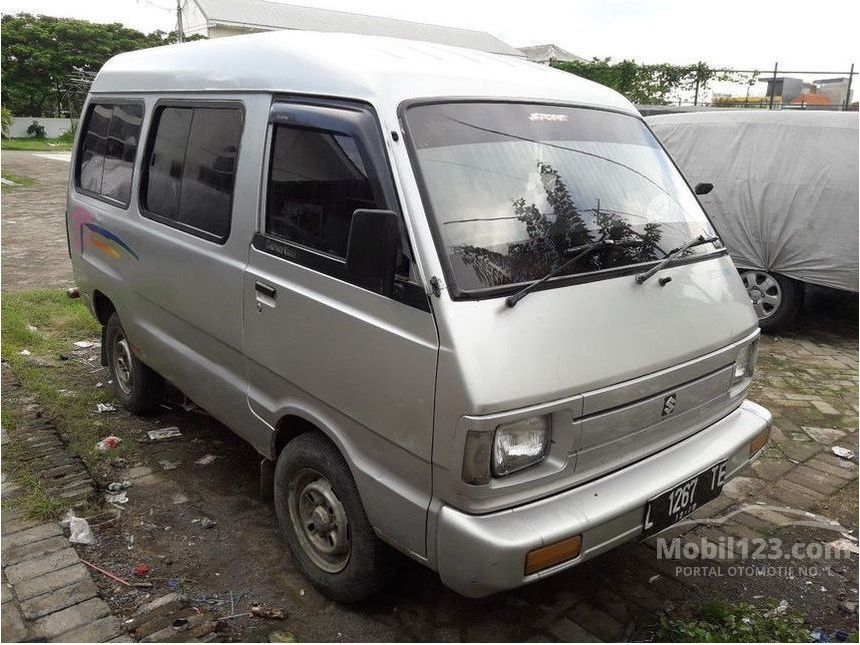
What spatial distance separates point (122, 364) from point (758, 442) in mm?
4075

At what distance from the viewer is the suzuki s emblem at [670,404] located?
2680mm

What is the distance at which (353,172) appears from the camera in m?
2.63

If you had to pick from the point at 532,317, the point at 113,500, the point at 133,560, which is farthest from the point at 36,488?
the point at 532,317

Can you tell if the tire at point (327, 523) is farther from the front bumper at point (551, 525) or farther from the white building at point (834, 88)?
the white building at point (834, 88)

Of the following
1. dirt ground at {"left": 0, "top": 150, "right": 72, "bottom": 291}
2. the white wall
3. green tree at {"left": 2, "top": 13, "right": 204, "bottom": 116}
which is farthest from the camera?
green tree at {"left": 2, "top": 13, "right": 204, "bottom": 116}

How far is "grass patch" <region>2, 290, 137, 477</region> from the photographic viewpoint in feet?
14.4

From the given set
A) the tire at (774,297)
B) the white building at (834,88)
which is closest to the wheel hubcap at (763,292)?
the tire at (774,297)

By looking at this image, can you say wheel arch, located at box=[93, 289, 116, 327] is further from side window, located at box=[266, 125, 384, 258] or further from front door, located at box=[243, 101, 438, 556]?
side window, located at box=[266, 125, 384, 258]

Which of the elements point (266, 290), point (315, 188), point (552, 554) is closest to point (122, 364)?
point (266, 290)

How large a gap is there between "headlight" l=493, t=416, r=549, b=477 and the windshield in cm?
50

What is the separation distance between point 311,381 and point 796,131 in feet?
20.2

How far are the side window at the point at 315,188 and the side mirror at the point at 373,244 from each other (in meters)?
0.23

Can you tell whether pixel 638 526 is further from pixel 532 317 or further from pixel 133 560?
pixel 133 560

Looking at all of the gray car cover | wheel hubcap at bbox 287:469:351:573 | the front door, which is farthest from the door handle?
the gray car cover
